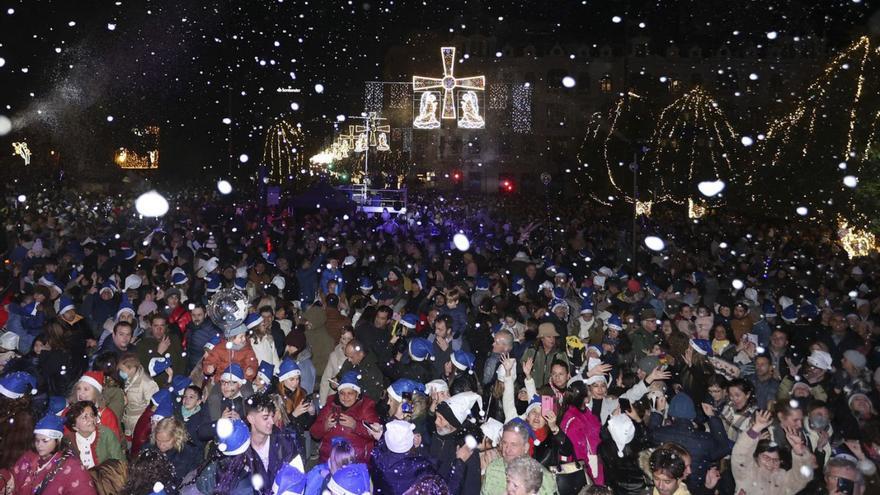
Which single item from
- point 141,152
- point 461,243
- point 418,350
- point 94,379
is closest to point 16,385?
point 94,379

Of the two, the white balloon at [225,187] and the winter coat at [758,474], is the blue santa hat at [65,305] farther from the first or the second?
the white balloon at [225,187]

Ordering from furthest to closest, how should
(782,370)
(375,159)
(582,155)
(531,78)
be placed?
1. (531,78)
2. (375,159)
3. (582,155)
4. (782,370)

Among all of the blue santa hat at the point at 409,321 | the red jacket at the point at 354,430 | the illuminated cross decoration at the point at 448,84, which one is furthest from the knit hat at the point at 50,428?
the illuminated cross decoration at the point at 448,84

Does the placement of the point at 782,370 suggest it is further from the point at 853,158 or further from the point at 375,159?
the point at 375,159

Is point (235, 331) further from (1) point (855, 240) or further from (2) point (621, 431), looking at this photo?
(1) point (855, 240)

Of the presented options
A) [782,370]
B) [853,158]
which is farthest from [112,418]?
[853,158]

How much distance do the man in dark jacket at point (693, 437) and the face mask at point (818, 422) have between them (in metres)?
0.59

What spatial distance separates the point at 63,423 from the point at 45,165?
3333cm

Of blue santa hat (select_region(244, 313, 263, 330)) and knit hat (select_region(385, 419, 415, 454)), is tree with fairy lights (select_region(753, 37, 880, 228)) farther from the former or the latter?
knit hat (select_region(385, 419, 415, 454))

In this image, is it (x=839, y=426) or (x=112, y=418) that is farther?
(x=839, y=426)

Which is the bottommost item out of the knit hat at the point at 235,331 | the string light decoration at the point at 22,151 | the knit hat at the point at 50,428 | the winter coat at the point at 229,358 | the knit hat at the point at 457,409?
the string light decoration at the point at 22,151

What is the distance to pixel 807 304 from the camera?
982 cm

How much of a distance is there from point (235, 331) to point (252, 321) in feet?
2.19

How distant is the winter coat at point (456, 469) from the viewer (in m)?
4.99
